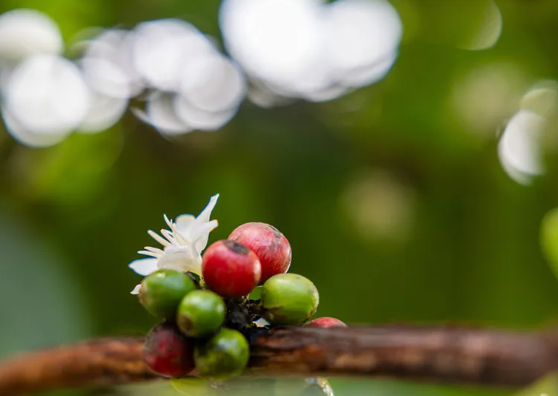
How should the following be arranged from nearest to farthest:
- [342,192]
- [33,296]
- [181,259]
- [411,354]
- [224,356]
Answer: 1. [411,354]
2. [224,356]
3. [181,259]
4. [33,296]
5. [342,192]

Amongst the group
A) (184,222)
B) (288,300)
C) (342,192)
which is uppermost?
(342,192)

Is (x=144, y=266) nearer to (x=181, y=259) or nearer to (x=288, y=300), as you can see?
(x=181, y=259)

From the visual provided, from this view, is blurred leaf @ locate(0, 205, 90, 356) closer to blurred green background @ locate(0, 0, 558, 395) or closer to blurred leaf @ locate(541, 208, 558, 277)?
blurred green background @ locate(0, 0, 558, 395)

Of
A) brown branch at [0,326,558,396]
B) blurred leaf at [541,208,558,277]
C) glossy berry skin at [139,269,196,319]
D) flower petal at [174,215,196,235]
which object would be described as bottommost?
brown branch at [0,326,558,396]

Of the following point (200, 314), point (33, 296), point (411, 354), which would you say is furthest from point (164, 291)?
point (33, 296)

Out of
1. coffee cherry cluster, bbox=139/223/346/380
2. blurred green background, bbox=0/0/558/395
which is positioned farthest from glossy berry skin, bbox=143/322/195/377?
blurred green background, bbox=0/0/558/395

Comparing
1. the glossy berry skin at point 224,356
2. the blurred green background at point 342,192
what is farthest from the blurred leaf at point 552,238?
the blurred green background at point 342,192

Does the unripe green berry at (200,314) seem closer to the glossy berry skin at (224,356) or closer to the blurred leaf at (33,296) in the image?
the glossy berry skin at (224,356)
